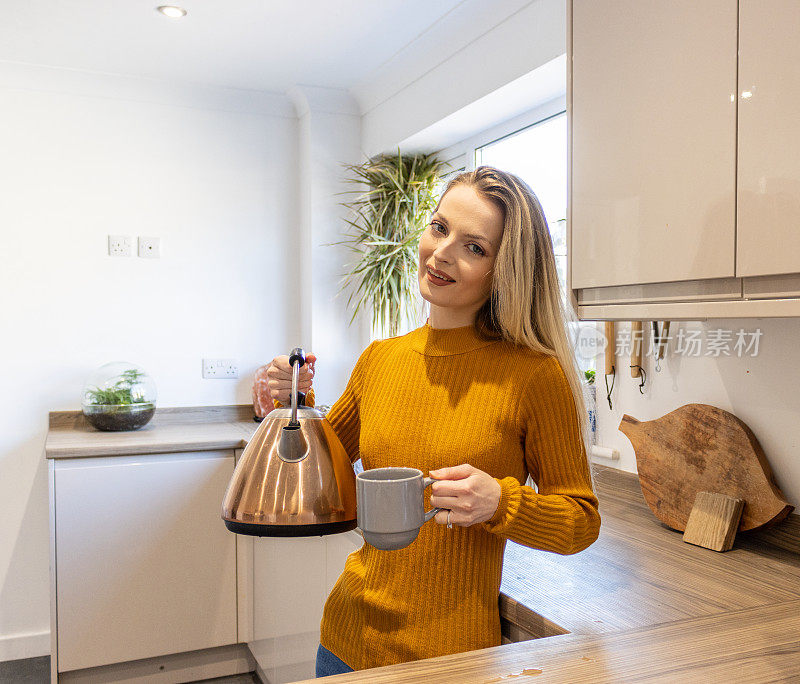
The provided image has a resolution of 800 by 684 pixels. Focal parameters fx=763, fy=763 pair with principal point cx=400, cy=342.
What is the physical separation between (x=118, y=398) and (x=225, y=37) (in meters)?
1.38

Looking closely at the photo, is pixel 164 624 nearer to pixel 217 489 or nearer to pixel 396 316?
pixel 217 489

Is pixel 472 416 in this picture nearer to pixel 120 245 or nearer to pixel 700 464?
pixel 700 464

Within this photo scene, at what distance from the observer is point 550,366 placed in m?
1.12

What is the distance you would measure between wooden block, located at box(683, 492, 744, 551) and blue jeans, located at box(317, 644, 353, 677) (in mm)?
758

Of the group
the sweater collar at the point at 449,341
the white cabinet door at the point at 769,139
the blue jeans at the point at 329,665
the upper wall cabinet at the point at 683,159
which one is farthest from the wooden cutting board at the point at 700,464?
the blue jeans at the point at 329,665

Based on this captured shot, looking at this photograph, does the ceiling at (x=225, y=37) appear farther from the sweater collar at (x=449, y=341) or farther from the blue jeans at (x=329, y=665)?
the blue jeans at (x=329, y=665)

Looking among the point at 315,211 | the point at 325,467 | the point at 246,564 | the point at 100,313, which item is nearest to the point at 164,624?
the point at 246,564

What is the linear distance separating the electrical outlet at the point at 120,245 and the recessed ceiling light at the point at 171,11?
0.97 metres

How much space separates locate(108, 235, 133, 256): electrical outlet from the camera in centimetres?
310

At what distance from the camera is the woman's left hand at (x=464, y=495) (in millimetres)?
960

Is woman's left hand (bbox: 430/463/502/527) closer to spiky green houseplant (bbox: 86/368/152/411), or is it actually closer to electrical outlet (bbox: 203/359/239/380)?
spiky green houseplant (bbox: 86/368/152/411)

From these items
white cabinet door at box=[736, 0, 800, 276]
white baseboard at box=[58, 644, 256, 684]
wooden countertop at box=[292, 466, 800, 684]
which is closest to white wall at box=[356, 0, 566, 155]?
white cabinet door at box=[736, 0, 800, 276]

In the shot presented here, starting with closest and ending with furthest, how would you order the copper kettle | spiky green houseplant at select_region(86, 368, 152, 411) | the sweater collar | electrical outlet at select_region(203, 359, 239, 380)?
the copper kettle < the sweater collar < spiky green houseplant at select_region(86, 368, 152, 411) < electrical outlet at select_region(203, 359, 239, 380)

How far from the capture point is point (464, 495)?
96cm
